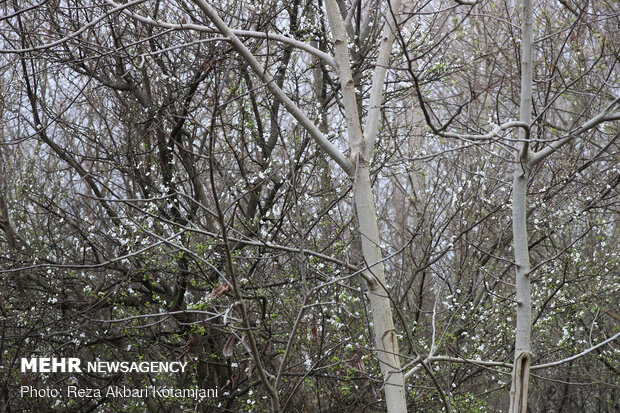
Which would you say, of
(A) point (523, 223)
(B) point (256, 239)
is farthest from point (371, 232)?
(B) point (256, 239)

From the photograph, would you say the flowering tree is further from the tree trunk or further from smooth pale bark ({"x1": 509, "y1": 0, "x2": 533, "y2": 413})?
smooth pale bark ({"x1": 509, "y1": 0, "x2": 533, "y2": 413})

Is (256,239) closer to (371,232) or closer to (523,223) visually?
(371,232)

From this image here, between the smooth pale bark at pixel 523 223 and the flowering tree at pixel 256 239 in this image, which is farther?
the flowering tree at pixel 256 239

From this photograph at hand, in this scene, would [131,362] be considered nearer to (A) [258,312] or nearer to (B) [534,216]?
(A) [258,312]

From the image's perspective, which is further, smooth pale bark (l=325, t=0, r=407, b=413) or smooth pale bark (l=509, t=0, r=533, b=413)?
smooth pale bark (l=325, t=0, r=407, b=413)

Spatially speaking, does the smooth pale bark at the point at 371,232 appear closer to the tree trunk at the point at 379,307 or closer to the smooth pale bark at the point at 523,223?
the tree trunk at the point at 379,307

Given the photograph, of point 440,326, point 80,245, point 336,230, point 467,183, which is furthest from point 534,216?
point 80,245

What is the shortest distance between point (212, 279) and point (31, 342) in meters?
1.95

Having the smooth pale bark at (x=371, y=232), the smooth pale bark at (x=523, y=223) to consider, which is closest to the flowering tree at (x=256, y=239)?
the smooth pale bark at (x=371, y=232)

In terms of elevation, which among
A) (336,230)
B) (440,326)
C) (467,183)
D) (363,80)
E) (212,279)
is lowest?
(440,326)

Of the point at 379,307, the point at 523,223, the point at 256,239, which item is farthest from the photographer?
the point at 256,239

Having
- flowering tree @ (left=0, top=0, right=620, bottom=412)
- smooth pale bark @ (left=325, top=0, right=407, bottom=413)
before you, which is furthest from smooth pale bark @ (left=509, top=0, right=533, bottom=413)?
flowering tree @ (left=0, top=0, right=620, bottom=412)

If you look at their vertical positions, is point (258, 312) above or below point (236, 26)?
below

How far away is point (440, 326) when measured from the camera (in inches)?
243
